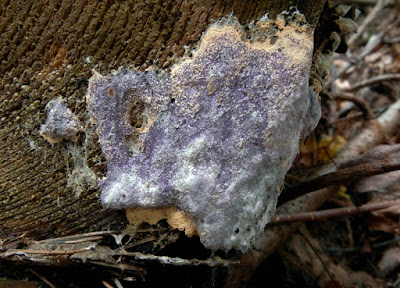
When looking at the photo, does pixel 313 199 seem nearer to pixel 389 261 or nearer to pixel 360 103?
pixel 389 261

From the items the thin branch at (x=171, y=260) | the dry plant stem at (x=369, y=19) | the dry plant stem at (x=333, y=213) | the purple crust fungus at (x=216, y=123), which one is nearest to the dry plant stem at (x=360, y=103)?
the dry plant stem at (x=333, y=213)

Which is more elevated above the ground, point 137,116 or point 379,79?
point 379,79

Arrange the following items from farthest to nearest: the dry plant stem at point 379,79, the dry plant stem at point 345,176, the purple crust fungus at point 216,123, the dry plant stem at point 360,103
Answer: the dry plant stem at point 379,79 < the dry plant stem at point 360,103 < the dry plant stem at point 345,176 < the purple crust fungus at point 216,123

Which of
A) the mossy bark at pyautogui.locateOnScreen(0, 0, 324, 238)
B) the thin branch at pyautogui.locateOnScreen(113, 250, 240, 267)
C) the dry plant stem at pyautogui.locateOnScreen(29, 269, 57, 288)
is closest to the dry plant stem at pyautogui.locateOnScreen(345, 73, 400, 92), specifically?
the mossy bark at pyautogui.locateOnScreen(0, 0, 324, 238)

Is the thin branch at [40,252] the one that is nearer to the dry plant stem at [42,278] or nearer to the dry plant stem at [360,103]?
the dry plant stem at [42,278]

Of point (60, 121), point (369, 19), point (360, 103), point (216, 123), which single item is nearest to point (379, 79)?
point (360, 103)

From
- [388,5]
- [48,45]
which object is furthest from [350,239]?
[388,5]

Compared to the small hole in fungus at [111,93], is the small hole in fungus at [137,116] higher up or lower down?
lower down
